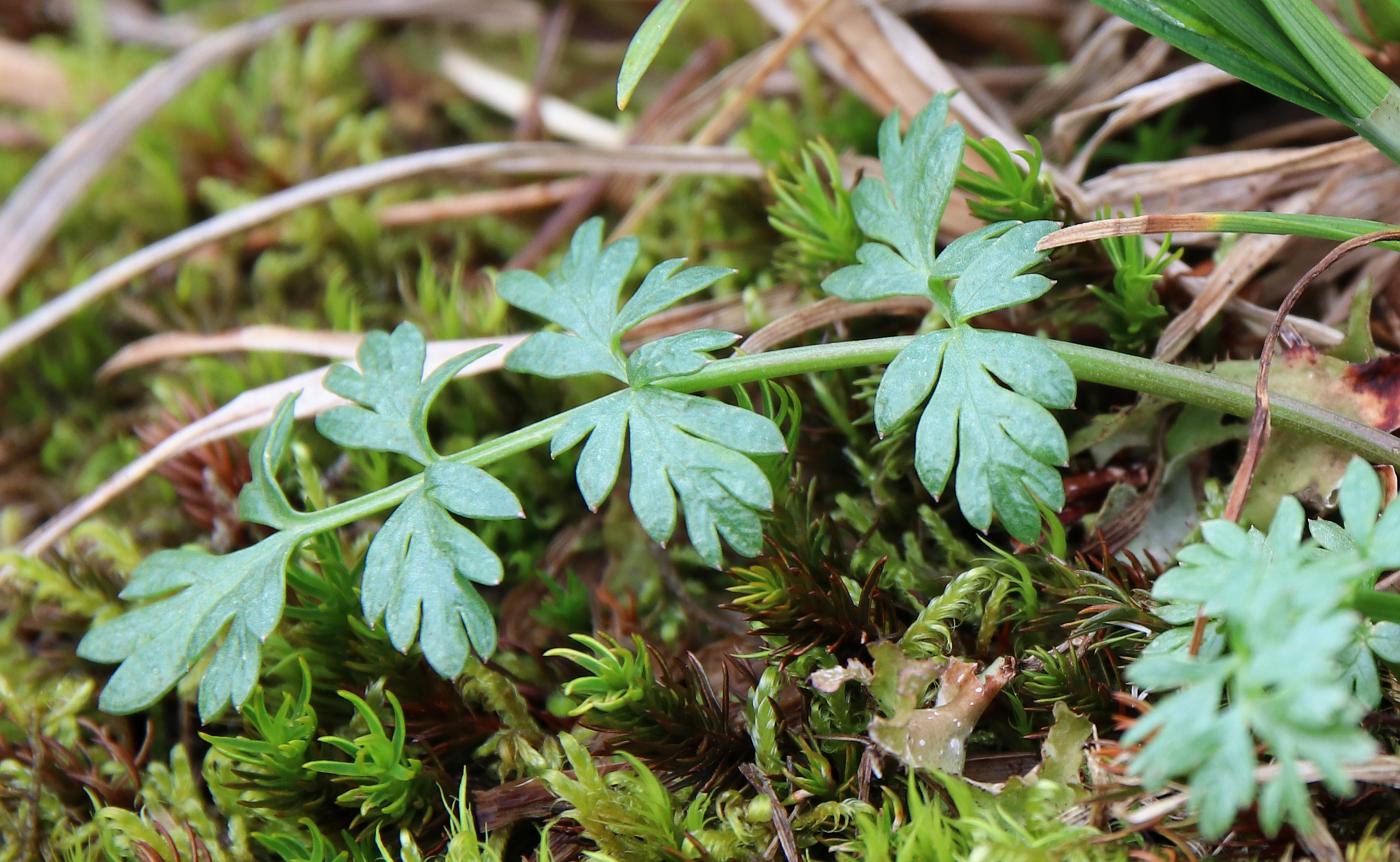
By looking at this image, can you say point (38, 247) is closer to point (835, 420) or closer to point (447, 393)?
point (447, 393)

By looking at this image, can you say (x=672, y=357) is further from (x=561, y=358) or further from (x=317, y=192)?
(x=317, y=192)

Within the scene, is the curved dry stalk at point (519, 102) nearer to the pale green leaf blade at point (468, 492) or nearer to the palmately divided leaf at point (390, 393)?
the palmately divided leaf at point (390, 393)

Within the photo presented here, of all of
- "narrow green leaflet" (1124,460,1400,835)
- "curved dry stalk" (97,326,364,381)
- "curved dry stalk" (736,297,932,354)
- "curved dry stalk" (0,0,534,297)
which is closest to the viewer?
"narrow green leaflet" (1124,460,1400,835)

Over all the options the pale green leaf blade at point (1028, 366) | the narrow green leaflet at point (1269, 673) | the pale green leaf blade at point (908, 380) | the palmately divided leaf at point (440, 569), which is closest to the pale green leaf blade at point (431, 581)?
the palmately divided leaf at point (440, 569)

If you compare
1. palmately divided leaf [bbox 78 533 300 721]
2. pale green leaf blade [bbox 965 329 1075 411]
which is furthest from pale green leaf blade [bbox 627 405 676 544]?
palmately divided leaf [bbox 78 533 300 721]

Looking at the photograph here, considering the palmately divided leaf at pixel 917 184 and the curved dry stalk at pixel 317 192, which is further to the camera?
the curved dry stalk at pixel 317 192

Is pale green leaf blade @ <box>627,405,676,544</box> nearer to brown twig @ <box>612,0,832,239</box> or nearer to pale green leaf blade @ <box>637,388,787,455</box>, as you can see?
pale green leaf blade @ <box>637,388,787,455</box>
